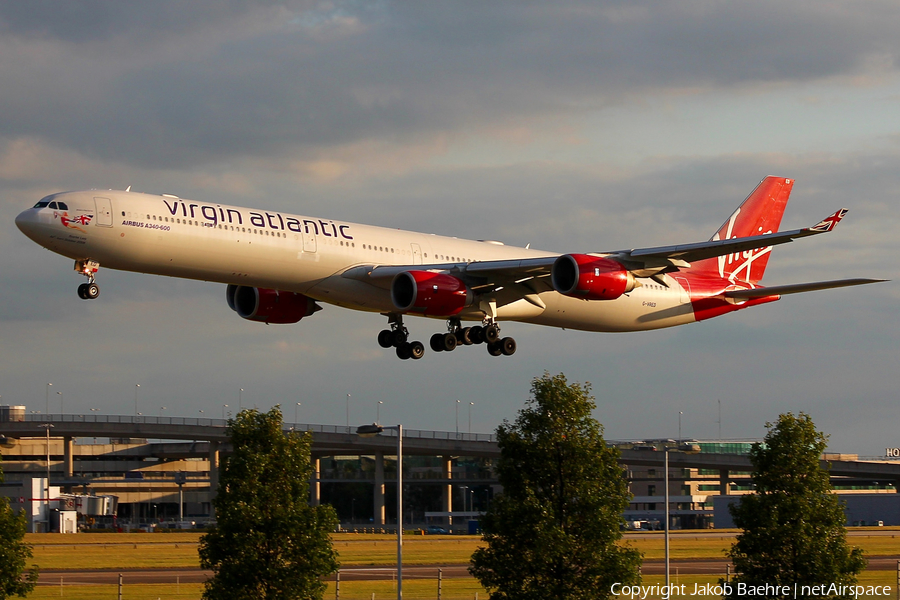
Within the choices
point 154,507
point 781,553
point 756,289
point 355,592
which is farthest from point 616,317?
point 154,507

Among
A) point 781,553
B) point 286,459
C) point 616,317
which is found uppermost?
point 616,317

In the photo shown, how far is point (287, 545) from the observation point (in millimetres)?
34812

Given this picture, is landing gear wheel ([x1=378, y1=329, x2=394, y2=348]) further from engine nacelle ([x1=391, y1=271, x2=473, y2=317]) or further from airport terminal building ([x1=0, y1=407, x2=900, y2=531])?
airport terminal building ([x1=0, y1=407, x2=900, y2=531])

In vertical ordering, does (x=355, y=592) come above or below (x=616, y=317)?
below

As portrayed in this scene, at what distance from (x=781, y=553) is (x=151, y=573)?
34347 mm

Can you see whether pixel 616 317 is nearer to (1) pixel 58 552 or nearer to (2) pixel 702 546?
(2) pixel 702 546

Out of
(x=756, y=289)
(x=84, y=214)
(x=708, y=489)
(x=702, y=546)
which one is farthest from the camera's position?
(x=708, y=489)

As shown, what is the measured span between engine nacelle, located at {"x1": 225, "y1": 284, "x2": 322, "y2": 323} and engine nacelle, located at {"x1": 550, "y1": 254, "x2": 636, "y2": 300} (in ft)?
45.0

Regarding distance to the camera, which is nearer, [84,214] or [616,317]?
[84,214]

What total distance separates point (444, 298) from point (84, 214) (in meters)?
16.3

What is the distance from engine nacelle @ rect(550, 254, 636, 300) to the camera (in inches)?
1912

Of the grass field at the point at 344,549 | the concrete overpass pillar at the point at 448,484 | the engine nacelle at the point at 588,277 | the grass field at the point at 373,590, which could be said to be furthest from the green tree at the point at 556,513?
the concrete overpass pillar at the point at 448,484

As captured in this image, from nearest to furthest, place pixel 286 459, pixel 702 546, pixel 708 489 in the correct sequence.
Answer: pixel 286 459 → pixel 702 546 → pixel 708 489

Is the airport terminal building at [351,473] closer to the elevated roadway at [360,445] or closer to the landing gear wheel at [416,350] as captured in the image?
the elevated roadway at [360,445]
